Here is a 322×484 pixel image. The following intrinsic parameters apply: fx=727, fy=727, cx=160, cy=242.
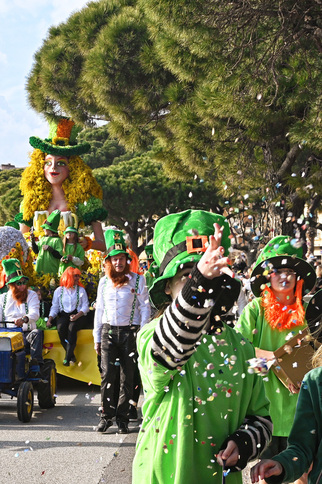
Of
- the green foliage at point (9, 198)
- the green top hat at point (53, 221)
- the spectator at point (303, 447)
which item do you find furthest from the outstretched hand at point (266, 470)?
the green foliage at point (9, 198)

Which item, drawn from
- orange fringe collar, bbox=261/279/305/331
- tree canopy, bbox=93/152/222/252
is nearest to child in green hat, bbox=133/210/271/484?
orange fringe collar, bbox=261/279/305/331

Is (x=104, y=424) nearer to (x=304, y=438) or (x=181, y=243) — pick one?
(x=304, y=438)

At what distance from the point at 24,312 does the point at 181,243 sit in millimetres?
6104

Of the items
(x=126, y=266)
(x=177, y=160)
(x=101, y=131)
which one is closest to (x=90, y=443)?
(x=126, y=266)

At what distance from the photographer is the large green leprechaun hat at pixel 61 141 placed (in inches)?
489

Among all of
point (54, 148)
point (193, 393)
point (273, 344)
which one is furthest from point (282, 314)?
point (54, 148)

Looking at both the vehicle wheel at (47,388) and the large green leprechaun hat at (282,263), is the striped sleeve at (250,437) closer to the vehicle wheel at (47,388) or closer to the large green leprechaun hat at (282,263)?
the large green leprechaun hat at (282,263)

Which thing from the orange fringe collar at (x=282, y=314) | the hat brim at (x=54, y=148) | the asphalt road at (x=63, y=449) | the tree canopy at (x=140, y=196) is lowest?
the asphalt road at (x=63, y=449)

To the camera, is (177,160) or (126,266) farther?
(177,160)

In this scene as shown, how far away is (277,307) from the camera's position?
15.4ft

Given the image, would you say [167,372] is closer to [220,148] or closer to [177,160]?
[220,148]

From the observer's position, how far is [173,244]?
2689mm

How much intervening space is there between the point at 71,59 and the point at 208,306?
13.3 m

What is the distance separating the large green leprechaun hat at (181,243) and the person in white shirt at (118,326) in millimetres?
4535
